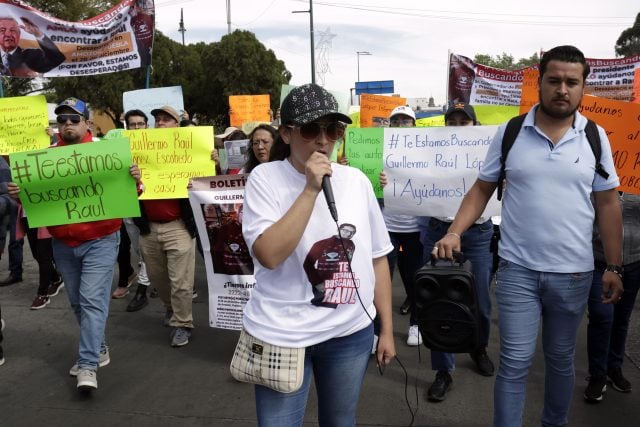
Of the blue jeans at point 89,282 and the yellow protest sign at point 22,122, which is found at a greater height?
the yellow protest sign at point 22,122

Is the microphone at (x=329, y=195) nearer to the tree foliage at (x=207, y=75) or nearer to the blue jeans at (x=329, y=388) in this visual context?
the blue jeans at (x=329, y=388)

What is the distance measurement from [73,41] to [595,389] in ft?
17.6

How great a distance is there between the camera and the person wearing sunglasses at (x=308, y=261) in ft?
5.90

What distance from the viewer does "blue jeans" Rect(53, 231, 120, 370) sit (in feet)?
12.3

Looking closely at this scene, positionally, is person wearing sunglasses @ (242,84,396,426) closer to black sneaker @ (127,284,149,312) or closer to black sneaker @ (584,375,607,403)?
black sneaker @ (584,375,607,403)

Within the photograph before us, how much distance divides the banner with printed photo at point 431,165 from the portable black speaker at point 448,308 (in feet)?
6.57

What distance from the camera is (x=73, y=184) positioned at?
12.9 feet

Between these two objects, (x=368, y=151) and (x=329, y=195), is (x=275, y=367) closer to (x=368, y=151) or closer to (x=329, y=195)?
(x=329, y=195)

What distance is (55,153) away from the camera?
390 centimetres

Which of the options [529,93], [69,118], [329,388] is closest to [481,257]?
[329,388]

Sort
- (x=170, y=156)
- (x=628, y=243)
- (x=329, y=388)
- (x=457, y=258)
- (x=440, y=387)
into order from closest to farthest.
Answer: (x=329, y=388) → (x=457, y=258) → (x=628, y=243) → (x=440, y=387) → (x=170, y=156)

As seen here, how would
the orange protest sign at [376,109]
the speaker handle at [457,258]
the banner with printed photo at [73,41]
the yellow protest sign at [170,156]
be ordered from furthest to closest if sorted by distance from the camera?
the orange protest sign at [376,109] < the banner with printed photo at [73,41] < the yellow protest sign at [170,156] < the speaker handle at [457,258]

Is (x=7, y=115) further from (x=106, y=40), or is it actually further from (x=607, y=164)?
(x=607, y=164)

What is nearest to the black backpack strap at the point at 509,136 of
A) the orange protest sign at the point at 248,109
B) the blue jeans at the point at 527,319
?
the blue jeans at the point at 527,319
